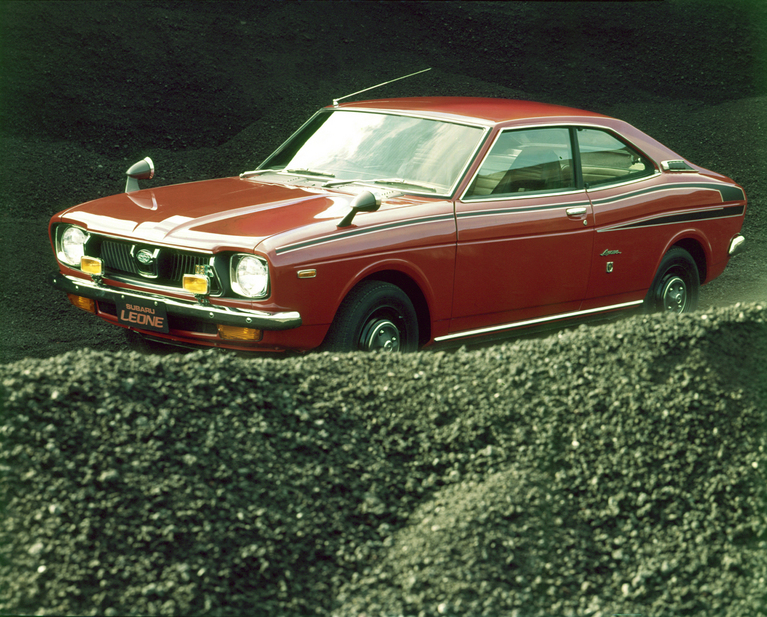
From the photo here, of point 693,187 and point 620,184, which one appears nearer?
point 620,184

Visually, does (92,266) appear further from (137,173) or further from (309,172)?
(309,172)

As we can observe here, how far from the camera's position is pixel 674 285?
22.3 feet

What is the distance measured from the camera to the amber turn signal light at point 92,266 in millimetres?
5109

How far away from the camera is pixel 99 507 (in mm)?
3152

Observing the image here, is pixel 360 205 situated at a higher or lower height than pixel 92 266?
higher

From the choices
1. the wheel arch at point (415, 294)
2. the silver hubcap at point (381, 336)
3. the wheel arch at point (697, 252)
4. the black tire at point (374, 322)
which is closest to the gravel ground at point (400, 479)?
the black tire at point (374, 322)

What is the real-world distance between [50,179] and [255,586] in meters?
8.03

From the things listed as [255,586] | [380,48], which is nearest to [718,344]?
[255,586]

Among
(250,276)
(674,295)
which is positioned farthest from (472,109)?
(250,276)

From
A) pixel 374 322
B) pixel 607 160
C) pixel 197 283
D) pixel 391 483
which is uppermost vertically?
pixel 607 160

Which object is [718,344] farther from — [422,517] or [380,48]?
[380,48]

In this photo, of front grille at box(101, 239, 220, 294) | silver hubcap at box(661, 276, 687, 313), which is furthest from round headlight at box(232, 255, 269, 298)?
silver hubcap at box(661, 276, 687, 313)

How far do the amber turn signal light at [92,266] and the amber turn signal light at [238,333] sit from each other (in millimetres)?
977

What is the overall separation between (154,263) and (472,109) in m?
2.59
